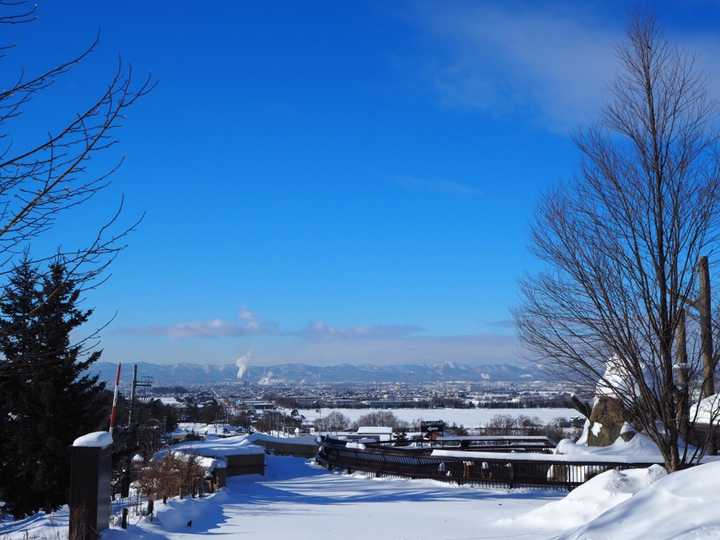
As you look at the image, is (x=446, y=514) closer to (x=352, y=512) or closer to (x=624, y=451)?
(x=352, y=512)

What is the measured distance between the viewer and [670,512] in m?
5.84

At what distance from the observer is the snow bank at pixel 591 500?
12.9m

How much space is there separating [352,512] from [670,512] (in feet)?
36.8

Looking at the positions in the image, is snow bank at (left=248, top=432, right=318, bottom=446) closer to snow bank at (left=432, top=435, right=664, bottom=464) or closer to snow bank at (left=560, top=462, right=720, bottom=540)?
snow bank at (left=432, top=435, right=664, bottom=464)

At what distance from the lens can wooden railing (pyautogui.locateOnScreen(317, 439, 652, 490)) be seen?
19781 mm

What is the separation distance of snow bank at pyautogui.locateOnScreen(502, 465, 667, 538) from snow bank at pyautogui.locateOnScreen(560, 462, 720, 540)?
6.72m

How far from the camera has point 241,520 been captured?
597 inches

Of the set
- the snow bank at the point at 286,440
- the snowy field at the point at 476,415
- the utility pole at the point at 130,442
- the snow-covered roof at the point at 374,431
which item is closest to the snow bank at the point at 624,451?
the utility pole at the point at 130,442

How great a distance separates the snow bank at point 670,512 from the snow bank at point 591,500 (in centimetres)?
672

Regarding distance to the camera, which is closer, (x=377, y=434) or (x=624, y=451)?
(x=624, y=451)

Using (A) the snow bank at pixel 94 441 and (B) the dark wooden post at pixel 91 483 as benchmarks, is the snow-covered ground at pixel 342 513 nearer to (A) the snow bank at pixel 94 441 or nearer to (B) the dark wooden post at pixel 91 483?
(B) the dark wooden post at pixel 91 483

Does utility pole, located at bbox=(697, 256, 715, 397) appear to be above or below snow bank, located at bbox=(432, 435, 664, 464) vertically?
above

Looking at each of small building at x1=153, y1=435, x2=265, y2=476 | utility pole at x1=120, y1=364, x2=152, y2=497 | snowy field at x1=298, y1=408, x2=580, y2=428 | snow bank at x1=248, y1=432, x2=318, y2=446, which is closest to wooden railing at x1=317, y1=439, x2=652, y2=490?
small building at x1=153, y1=435, x2=265, y2=476

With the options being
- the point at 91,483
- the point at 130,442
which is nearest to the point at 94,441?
the point at 91,483
